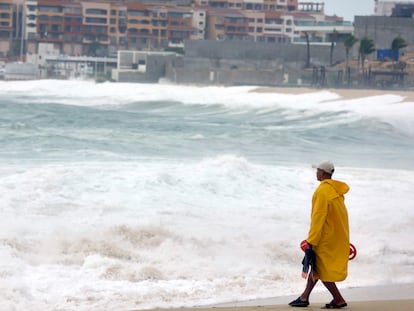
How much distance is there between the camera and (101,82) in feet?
293

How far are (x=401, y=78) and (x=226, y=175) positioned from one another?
5177cm

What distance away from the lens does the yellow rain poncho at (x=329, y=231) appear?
7.50 m

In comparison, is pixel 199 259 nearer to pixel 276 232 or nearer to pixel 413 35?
pixel 276 232

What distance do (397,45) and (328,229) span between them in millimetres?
64394

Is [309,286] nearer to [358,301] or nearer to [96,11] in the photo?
[358,301]

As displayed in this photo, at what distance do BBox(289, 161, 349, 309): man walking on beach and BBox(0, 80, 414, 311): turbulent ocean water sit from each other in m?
1.63

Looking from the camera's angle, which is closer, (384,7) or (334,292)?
(334,292)

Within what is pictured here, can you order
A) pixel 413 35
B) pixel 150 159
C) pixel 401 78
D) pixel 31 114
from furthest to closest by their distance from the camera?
1. pixel 413 35
2. pixel 401 78
3. pixel 31 114
4. pixel 150 159

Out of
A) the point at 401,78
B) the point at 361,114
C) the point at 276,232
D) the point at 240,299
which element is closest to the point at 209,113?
the point at 361,114

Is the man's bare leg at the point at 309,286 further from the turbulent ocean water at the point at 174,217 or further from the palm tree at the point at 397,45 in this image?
the palm tree at the point at 397,45

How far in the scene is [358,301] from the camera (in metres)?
8.73

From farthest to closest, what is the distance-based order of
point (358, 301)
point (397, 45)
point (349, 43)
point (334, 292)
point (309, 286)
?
1. point (349, 43)
2. point (397, 45)
3. point (358, 301)
4. point (309, 286)
5. point (334, 292)

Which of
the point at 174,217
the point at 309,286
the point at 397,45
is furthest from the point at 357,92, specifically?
the point at 309,286

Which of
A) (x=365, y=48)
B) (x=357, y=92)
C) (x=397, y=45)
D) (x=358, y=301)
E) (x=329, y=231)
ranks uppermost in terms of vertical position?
(x=397, y=45)
